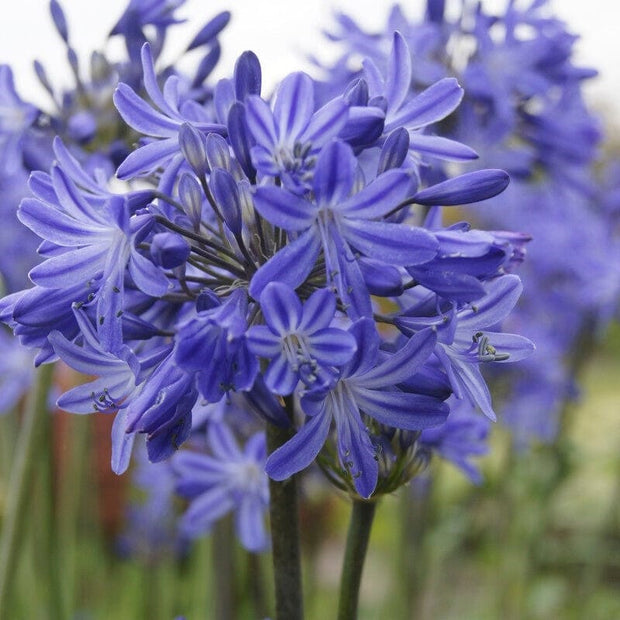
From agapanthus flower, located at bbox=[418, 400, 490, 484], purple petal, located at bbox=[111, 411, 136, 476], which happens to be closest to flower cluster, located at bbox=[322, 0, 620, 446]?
agapanthus flower, located at bbox=[418, 400, 490, 484]

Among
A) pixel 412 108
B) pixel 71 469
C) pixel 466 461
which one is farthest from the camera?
pixel 71 469

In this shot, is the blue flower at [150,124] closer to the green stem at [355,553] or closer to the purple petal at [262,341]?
the purple petal at [262,341]

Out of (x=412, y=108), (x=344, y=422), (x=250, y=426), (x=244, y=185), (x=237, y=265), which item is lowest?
(x=250, y=426)

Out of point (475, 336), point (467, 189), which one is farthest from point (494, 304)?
point (467, 189)

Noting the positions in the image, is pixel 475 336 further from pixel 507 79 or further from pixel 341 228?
pixel 507 79

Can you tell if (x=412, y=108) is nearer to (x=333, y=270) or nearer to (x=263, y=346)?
(x=333, y=270)

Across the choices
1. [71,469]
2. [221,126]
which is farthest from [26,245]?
[221,126]

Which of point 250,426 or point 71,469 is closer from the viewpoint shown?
point 250,426
